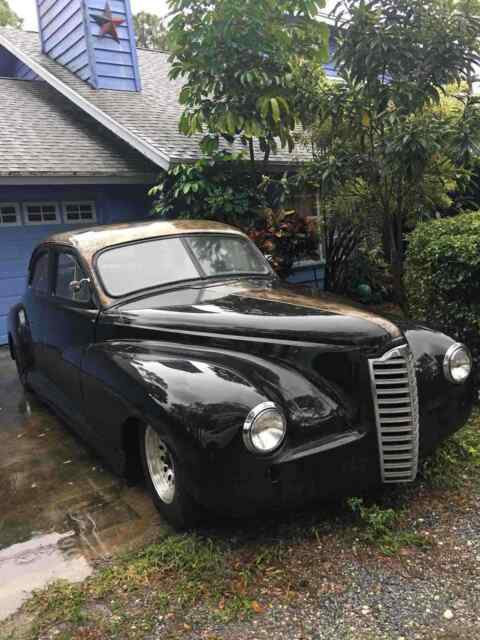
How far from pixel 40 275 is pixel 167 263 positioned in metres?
1.73

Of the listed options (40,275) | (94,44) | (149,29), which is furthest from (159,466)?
(149,29)

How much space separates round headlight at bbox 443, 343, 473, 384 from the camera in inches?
121

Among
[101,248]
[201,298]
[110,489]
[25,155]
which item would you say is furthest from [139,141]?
[110,489]

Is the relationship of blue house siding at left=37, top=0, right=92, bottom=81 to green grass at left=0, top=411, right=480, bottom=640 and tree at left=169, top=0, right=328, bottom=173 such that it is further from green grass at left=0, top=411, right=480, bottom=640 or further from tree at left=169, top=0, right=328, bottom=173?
green grass at left=0, top=411, right=480, bottom=640

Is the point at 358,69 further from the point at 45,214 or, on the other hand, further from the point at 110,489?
the point at 45,214

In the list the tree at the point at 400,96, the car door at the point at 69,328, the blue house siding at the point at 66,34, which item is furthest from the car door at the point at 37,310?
the blue house siding at the point at 66,34

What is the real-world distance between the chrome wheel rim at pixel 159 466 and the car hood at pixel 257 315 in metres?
0.69

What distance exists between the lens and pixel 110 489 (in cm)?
348

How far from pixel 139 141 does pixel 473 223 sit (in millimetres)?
5450

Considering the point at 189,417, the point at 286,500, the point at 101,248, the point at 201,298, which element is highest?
the point at 101,248

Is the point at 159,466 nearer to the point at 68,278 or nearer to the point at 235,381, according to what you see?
the point at 235,381

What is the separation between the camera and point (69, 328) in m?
4.04

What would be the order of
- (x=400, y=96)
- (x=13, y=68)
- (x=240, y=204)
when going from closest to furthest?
(x=400, y=96), (x=240, y=204), (x=13, y=68)

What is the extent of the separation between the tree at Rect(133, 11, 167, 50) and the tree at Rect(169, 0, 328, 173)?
2686 centimetres
